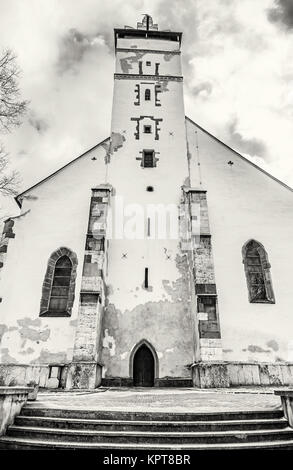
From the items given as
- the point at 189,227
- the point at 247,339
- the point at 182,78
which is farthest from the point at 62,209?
the point at 182,78

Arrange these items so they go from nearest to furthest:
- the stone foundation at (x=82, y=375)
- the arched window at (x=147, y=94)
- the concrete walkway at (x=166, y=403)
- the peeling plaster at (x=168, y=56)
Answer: the concrete walkway at (x=166, y=403)
the stone foundation at (x=82, y=375)
the arched window at (x=147, y=94)
the peeling plaster at (x=168, y=56)

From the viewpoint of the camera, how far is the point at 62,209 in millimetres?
13461

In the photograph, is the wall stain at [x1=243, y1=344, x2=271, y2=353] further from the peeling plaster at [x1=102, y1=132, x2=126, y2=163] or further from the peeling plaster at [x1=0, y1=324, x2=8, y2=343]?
the peeling plaster at [x1=102, y1=132, x2=126, y2=163]

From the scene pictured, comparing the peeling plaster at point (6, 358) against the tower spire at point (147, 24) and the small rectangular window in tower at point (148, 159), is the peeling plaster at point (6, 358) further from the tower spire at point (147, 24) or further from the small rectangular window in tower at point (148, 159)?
the tower spire at point (147, 24)

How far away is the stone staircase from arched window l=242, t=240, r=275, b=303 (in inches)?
311

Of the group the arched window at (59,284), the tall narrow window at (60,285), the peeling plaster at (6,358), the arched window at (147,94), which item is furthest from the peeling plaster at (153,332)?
the arched window at (147,94)

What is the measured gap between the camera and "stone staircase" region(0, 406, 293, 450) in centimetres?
359

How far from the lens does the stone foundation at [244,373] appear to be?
30.1ft

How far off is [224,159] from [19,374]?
12059mm

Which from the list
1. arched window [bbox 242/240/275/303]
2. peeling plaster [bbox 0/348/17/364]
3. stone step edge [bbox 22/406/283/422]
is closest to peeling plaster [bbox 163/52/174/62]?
arched window [bbox 242/240/275/303]

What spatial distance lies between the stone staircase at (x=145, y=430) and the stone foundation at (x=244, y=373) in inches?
200

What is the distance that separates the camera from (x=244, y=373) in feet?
32.9
